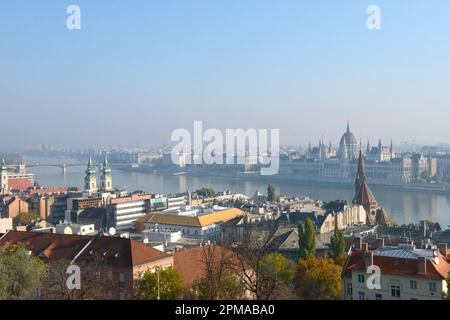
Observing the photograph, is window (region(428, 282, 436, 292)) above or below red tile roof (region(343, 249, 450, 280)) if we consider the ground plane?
below

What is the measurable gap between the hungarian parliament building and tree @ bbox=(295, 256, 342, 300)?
24176 mm

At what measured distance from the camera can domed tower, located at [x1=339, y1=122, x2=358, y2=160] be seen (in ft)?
121

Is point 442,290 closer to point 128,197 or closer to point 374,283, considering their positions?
point 374,283

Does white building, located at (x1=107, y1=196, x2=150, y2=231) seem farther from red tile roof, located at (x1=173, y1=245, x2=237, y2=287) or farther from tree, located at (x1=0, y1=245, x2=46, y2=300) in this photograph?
tree, located at (x1=0, y1=245, x2=46, y2=300)

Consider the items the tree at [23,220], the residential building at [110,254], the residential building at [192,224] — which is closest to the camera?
the residential building at [110,254]

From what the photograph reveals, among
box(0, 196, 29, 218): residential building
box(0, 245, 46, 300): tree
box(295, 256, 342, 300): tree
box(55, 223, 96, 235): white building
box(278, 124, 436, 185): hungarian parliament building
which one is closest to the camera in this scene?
box(0, 245, 46, 300): tree

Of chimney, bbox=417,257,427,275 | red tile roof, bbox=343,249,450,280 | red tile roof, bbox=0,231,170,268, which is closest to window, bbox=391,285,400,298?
red tile roof, bbox=343,249,450,280

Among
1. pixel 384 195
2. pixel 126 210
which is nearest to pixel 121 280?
pixel 126 210

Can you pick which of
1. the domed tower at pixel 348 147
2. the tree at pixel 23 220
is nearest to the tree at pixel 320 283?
the tree at pixel 23 220

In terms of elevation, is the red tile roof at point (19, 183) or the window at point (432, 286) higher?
the window at point (432, 286)

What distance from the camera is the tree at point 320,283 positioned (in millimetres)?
5684

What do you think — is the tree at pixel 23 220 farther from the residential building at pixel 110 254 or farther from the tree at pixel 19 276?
the tree at pixel 19 276
